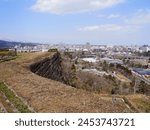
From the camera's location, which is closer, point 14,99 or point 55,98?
point 55,98

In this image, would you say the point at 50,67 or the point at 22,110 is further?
the point at 50,67

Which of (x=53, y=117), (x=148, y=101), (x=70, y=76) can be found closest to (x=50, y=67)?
(x=70, y=76)

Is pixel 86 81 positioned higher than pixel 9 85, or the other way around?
pixel 9 85

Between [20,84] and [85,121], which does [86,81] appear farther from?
[85,121]

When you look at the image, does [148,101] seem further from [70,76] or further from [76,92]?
[70,76]

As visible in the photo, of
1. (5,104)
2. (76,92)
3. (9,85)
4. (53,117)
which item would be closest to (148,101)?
(76,92)

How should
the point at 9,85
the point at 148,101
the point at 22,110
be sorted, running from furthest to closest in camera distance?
the point at 148,101 < the point at 9,85 < the point at 22,110

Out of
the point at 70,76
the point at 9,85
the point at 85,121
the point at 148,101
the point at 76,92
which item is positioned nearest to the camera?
the point at 85,121
